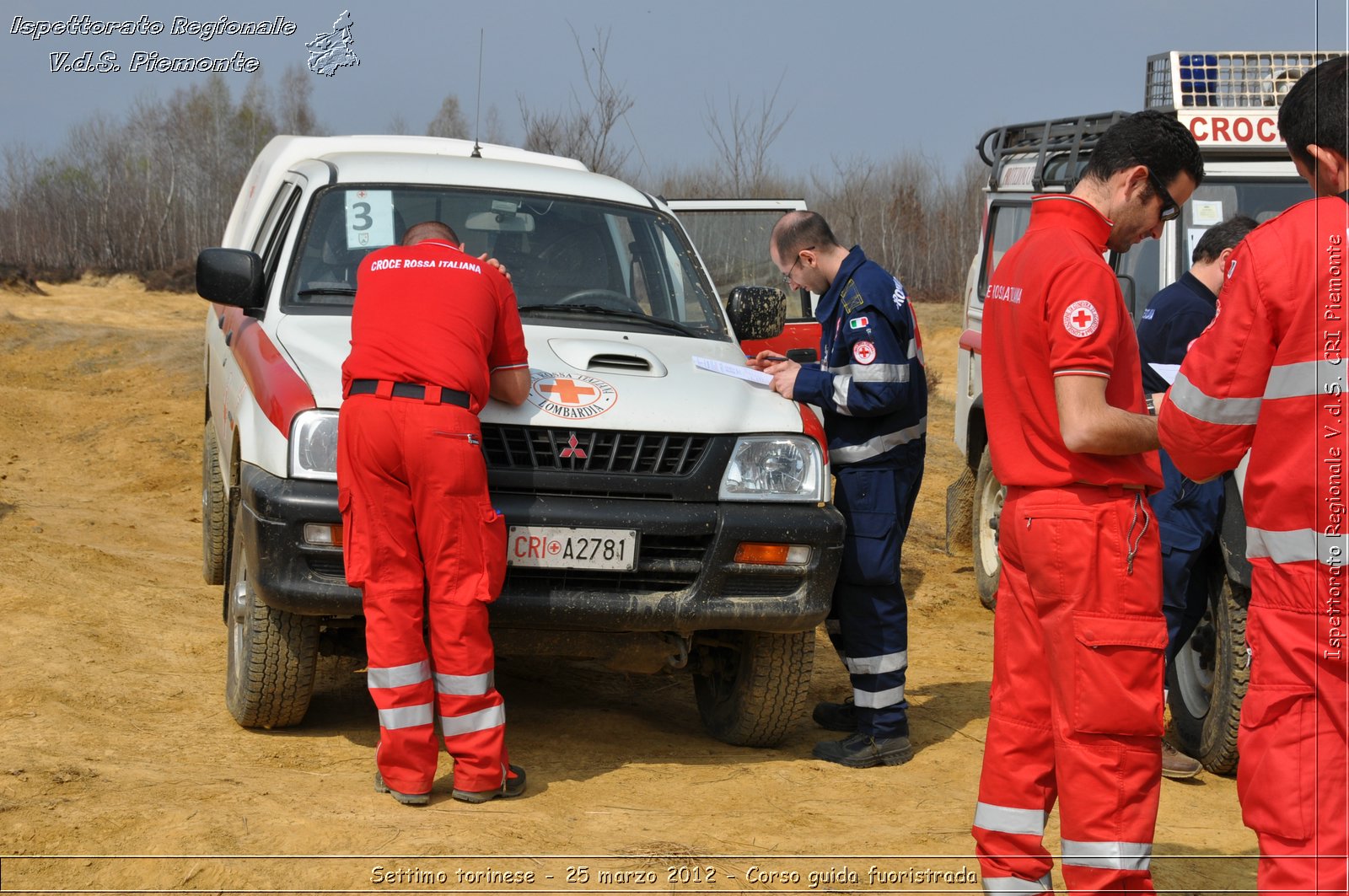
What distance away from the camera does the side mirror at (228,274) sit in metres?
5.13

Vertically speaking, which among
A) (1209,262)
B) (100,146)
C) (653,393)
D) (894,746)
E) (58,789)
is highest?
(100,146)

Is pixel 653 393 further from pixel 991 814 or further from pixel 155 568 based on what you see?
pixel 155 568

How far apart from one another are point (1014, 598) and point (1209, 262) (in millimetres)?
2542

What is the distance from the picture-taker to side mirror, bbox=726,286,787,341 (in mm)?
5660

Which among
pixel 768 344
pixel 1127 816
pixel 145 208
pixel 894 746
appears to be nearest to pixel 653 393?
pixel 894 746

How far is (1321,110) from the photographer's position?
262 cm

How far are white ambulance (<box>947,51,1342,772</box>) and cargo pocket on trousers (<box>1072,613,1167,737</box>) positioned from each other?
179cm

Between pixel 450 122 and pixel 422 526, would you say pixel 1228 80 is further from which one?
pixel 450 122

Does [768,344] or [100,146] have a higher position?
[100,146]

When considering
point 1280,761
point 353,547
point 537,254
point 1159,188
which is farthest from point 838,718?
point 1280,761

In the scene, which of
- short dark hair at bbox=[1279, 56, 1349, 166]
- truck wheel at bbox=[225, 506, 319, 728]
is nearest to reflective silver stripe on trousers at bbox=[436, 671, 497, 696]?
truck wheel at bbox=[225, 506, 319, 728]

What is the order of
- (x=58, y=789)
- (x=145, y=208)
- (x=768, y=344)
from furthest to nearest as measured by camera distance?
1. (x=145, y=208)
2. (x=768, y=344)
3. (x=58, y=789)

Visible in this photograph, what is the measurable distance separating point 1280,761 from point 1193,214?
14.2 ft

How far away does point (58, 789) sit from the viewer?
4121mm
